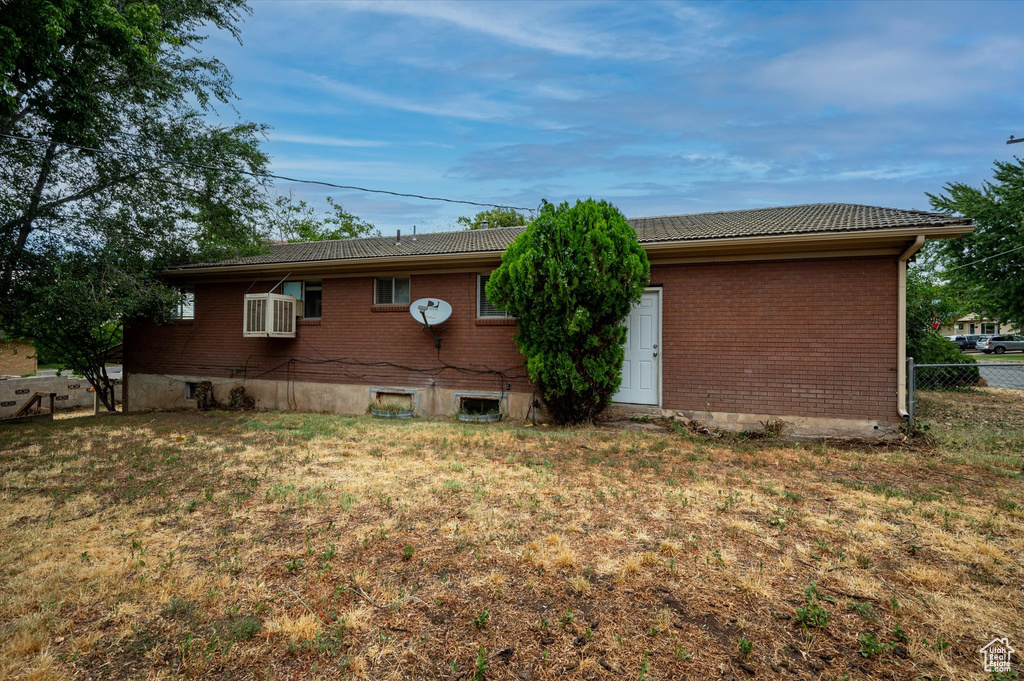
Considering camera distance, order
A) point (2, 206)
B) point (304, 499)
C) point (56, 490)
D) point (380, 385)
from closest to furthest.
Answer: point (304, 499) → point (56, 490) → point (2, 206) → point (380, 385)

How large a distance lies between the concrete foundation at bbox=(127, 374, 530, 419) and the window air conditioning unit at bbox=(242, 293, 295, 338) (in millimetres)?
1335

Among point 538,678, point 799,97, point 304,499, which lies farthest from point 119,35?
point 799,97

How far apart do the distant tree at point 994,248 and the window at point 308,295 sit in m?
23.6

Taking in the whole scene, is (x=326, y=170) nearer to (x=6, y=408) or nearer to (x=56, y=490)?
(x=56, y=490)

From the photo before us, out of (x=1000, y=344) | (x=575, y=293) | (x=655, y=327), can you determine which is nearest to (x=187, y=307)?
(x=575, y=293)

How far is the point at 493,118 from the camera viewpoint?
41.8ft

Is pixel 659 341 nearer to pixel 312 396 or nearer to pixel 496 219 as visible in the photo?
pixel 312 396

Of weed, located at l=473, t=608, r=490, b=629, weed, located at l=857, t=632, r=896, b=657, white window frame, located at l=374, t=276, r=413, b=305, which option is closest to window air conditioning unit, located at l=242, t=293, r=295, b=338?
white window frame, located at l=374, t=276, r=413, b=305

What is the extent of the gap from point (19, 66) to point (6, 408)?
13368 millimetres

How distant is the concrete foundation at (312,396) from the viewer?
9.89m

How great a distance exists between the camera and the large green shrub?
24.7 feet

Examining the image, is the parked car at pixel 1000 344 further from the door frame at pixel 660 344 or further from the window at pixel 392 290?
the window at pixel 392 290

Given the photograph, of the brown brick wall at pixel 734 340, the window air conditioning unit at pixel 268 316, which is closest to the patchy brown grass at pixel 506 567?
the brown brick wall at pixel 734 340

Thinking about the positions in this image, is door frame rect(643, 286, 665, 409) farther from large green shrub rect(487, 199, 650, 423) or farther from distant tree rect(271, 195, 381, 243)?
distant tree rect(271, 195, 381, 243)
